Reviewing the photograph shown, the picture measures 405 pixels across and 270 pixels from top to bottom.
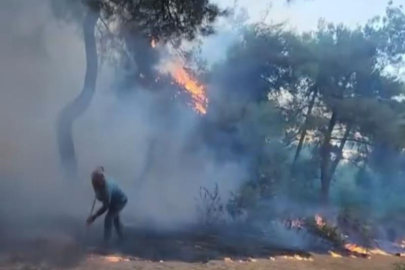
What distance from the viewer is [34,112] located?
275cm

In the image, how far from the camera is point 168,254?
2.89 m

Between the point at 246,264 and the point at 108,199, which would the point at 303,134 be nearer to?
the point at 246,264

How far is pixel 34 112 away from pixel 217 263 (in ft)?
4.19

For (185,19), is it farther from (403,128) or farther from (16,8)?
(403,128)

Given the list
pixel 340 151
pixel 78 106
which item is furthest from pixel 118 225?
pixel 340 151

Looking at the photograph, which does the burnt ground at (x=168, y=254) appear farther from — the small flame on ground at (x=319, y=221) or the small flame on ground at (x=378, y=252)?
the small flame on ground at (x=319, y=221)

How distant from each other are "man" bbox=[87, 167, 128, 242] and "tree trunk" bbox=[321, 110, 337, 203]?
53.1 inches

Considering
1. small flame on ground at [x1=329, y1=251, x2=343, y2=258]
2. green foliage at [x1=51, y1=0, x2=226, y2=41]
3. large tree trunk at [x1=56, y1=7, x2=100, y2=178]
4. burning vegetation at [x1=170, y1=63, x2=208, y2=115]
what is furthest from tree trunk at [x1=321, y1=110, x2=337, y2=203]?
large tree trunk at [x1=56, y1=7, x2=100, y2=178]

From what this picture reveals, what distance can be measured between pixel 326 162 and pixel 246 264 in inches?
34.7

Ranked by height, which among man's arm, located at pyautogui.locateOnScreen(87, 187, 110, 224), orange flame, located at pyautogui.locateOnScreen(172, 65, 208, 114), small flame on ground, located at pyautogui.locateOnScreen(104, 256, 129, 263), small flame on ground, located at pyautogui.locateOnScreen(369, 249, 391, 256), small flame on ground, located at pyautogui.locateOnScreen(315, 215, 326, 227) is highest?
orange flame, located at pyautogui.locateOnScreen(172, 65, 208, 114)

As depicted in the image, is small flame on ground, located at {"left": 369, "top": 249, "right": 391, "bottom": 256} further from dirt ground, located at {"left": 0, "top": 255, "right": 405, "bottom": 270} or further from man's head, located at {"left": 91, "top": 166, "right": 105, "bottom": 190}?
man's head, located at {"left": 91, "top": 166, "right": 105, "bottom": 190}

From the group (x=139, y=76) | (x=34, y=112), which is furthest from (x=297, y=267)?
(x=34, y=112)

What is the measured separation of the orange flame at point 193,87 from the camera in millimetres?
3068

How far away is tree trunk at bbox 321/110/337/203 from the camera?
3426 mm
